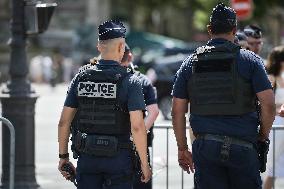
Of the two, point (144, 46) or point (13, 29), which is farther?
point (144, 46)

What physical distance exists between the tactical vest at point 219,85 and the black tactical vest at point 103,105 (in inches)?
20.5

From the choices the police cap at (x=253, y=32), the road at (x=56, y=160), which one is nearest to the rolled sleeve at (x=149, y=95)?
the road at (x=56, y=160)

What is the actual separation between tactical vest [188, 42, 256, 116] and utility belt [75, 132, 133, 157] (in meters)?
0.60

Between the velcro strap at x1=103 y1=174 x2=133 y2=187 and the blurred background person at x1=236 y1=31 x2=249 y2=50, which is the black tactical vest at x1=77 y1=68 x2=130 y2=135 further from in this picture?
the blurred background person at x1=236 y1=31 x2=249 y2=50

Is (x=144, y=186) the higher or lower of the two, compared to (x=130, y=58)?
lower

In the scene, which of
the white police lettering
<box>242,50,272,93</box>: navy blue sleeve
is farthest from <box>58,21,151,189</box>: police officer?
<box>242,50,272,93</box>: navy blue sleeve

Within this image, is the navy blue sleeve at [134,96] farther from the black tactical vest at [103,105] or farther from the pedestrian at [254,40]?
the pedestrian at [254,40]

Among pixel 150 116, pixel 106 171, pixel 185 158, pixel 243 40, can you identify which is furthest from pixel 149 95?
pixel 106 171

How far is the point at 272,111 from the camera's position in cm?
673

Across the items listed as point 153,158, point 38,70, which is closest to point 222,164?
point 153,158

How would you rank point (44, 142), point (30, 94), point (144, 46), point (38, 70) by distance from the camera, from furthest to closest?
point (144, 46), point (38, 70), point (44, 142), point (30, 94)

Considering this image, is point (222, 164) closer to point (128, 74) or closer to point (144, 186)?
point (128, 74)

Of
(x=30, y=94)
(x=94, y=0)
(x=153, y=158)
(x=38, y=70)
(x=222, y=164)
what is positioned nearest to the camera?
(x=222, y=164)

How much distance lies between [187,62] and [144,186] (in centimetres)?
176
